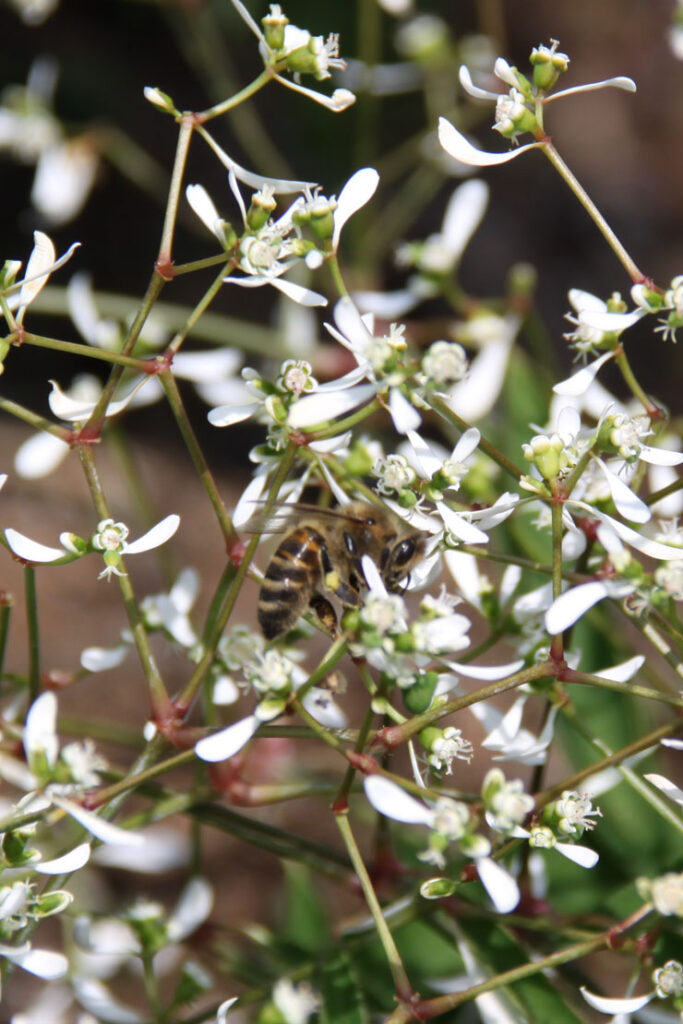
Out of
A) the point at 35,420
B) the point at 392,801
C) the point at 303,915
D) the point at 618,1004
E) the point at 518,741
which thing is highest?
the point at 35,420

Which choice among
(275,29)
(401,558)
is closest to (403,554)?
(401,558)

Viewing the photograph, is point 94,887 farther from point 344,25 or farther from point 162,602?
point 344,25

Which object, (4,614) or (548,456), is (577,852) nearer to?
(548,456)

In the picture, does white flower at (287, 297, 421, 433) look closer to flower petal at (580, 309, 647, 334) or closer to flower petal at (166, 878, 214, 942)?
flower petal at (580, 309, 647, 334)

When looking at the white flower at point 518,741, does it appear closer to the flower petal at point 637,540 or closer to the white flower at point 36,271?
the flower petal at point 637,540

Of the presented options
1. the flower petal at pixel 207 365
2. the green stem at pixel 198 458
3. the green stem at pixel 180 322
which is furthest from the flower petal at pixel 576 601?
the green stem at pixel 180 322

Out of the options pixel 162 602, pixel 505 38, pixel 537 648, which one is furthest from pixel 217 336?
pixel 505 38

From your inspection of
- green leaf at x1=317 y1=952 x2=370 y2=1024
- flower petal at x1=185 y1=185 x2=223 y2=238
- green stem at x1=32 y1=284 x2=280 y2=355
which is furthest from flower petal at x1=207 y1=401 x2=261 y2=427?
green stem at x1=32 y1=284 x2=280 y2=355

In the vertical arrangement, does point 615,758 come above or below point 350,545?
below
